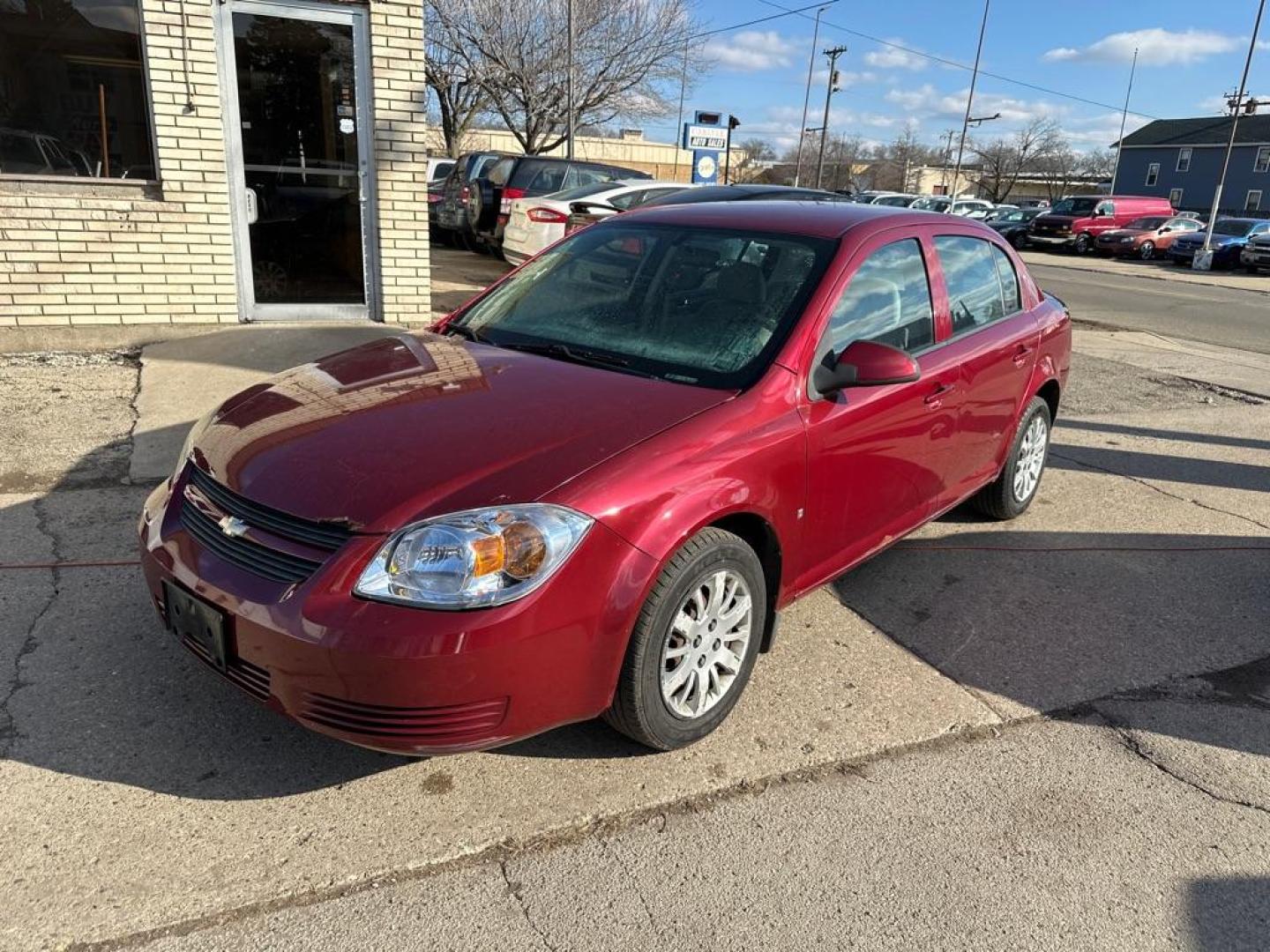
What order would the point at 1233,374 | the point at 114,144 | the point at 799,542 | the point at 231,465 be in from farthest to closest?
1. the point at 1233,374
2. the point at 114,144
3. the point at 799,542
4. the point at 231,465

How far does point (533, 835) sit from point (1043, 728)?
1873 millimetres

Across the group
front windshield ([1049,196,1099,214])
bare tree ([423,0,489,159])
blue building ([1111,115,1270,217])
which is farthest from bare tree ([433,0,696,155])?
blue building ([1111,115,1270,217])

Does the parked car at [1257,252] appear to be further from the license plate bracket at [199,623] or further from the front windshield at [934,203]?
the license plate bracket at [199,623]

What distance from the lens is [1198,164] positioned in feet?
197

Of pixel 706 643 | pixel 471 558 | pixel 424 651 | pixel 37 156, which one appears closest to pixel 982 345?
pixel 706 643

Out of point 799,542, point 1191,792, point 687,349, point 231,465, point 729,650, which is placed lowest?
point 1191,792

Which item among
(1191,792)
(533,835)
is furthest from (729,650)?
(1191,792)

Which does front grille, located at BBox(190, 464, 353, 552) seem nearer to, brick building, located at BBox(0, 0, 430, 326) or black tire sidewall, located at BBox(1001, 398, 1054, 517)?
black tire sidewall, located at BBox(1001, 398, 1054, 517)

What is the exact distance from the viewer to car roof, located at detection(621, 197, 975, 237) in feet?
12.1

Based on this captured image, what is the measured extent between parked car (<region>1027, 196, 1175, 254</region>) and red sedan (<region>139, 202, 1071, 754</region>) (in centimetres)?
3404

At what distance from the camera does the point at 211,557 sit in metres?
2.63

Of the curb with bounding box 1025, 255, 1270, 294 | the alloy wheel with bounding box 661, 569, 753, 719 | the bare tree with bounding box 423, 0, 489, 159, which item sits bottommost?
the curb with bounding box 1025, 255, 1270, 294

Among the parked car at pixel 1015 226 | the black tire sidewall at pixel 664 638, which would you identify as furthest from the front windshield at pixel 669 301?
the parked car at pixel 1015 226

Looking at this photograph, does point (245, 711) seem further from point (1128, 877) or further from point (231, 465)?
point (1128, 877)
